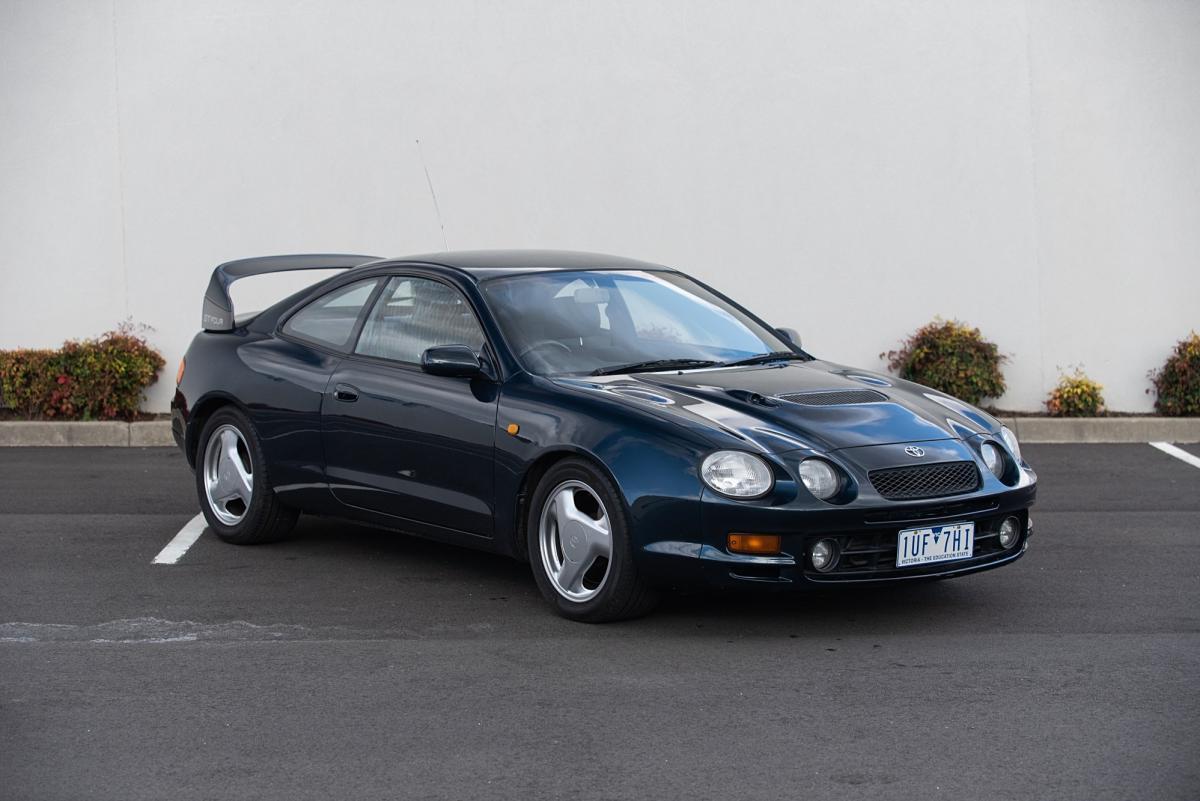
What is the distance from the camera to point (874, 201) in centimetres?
1247

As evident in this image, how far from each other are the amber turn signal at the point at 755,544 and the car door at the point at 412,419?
3.82ft

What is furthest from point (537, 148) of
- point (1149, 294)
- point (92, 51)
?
point (1149, 294)

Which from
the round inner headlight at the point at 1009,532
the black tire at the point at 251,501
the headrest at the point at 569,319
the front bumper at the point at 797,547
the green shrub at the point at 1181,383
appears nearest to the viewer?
the front bumper at the point at 797,547

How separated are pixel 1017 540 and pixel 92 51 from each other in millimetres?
8917

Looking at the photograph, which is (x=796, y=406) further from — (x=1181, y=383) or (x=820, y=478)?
(x=1181, y=383)

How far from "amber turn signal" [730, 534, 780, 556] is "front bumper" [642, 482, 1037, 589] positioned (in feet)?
0.06

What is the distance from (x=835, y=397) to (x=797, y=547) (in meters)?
0.85

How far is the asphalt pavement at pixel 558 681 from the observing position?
178 inches

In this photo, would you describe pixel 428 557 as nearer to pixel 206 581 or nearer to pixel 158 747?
pixel 206 581

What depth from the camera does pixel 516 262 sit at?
24.3ft

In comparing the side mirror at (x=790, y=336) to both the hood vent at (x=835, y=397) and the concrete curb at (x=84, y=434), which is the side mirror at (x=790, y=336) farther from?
the concrete curb at (x=84, y=434)

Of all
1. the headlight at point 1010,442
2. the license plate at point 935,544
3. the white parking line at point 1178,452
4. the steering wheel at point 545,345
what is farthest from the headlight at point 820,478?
the white parking line at point 1178,452

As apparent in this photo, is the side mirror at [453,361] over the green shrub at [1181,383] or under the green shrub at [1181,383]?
over

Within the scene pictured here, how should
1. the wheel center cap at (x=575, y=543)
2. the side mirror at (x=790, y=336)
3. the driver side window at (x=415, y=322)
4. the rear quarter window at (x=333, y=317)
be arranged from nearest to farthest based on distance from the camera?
the wheel center cap at (x=575, y=543) < the driver side window at (x=415, y=322) < the rear quarter window at (x=333, y=317) < the side mirror at (x=790, y=336)
